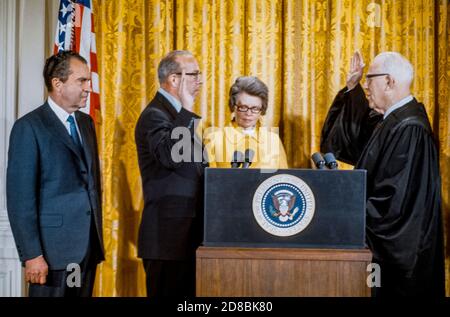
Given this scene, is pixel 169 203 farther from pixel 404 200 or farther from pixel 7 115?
pixel 404 200

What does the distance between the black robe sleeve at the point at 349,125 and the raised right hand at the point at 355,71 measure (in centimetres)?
4

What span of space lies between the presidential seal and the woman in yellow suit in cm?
93

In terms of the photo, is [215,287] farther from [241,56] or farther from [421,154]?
[241,56]

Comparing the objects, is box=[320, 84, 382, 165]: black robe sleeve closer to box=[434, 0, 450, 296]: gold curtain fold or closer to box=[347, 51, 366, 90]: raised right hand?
box=[347, 51, 366, 90]: raised right hand

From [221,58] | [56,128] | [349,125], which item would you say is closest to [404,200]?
[349,125]

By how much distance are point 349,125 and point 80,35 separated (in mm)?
1722

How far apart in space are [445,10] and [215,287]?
2.43m

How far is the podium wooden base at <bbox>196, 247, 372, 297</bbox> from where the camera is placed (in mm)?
2814

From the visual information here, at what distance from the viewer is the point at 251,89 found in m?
3.88

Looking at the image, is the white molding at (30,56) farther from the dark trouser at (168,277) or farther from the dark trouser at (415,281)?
the dark trouser at (415,281)

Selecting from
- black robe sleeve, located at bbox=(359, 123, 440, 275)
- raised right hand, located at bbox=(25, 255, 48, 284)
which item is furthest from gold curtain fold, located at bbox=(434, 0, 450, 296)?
raised right hand, located at bbox=(25, 255, 48, 284)

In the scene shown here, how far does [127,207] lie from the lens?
4.24m

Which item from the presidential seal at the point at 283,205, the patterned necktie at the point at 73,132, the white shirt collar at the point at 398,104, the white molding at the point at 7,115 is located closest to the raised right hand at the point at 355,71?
the white shirt collar at the point at 398,104
